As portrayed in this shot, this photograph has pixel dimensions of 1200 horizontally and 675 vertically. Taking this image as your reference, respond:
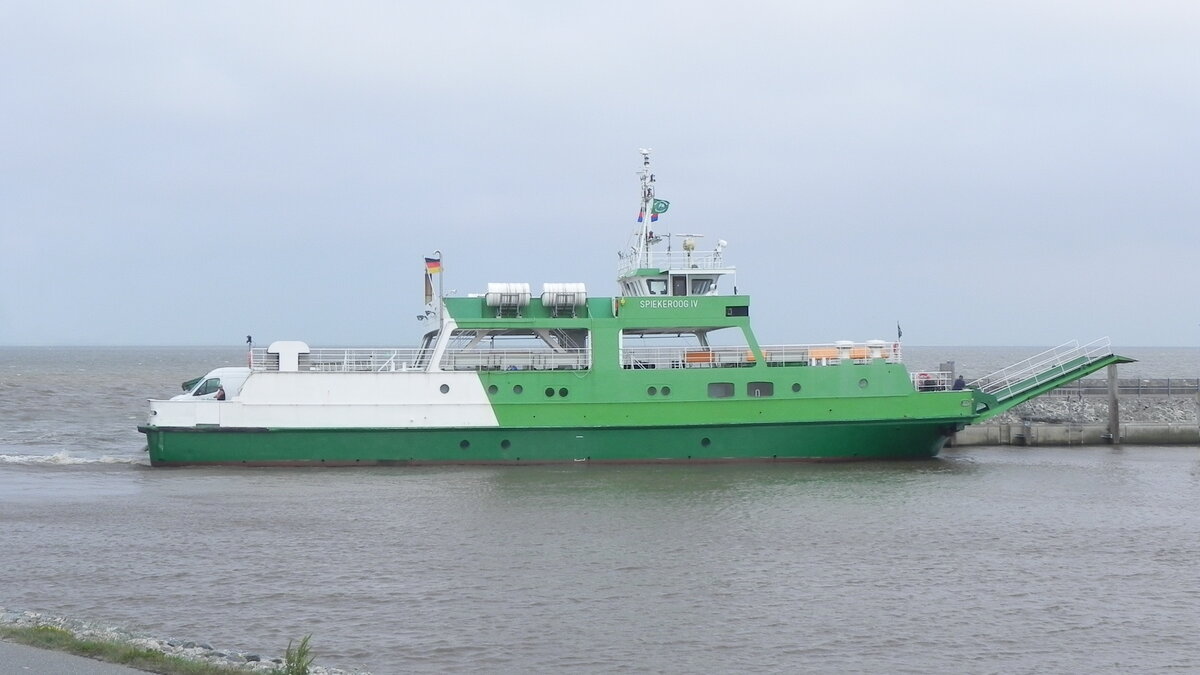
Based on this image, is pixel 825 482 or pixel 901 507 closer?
pixel 901 507

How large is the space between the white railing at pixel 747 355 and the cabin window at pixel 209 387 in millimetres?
10341

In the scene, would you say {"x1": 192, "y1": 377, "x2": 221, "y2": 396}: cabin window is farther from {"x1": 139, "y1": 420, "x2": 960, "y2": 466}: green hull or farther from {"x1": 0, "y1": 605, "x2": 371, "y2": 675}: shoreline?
{"x1": 0, "y1": 605, "x2": 371, "y2": 675}: shoreline

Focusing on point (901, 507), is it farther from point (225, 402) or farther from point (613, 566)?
point (225, 402)

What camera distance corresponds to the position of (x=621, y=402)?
88.9ft

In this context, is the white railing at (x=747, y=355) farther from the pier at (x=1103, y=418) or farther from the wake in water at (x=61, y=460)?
the wake in water at (x=61, y=460)

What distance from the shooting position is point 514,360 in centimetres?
2777

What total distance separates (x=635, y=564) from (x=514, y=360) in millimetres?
11380

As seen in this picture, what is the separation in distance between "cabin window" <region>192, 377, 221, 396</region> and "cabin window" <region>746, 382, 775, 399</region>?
13362mm

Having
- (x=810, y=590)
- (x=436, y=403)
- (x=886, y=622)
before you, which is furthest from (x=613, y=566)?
(x=436, y=403)

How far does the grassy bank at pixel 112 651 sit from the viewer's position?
1037 centimetres

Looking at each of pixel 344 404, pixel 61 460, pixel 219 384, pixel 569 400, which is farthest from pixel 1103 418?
pixel 61 460

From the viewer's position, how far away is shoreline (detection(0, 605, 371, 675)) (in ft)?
36.3

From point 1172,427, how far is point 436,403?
22.0 metres

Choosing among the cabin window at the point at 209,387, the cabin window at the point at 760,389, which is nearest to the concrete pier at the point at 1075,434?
the cabin window at the point at 760,389
